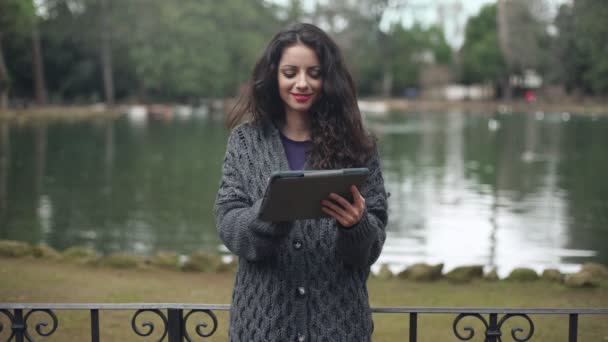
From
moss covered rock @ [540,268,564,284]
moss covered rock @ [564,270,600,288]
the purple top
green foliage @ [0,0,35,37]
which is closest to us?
the purple top

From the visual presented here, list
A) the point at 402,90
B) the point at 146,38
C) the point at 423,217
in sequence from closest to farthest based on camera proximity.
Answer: the point at 423,217
the point at 146,38
the point at 402,90

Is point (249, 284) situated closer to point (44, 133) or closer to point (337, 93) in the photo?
point (337, 93)

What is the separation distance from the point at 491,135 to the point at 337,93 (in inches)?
1200

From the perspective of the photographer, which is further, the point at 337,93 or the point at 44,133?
the point at 44,133

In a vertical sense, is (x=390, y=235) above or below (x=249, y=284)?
below

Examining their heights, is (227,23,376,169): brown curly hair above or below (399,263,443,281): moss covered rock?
above

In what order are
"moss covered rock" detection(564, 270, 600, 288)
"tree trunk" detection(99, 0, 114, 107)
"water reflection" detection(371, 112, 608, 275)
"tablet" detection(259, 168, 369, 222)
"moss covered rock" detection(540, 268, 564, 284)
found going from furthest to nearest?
"tree trunk" detection(99, 0, 114, 107) → "water reflection" detection(371, 112, 608, 275) → "moss covered rock" detection(540, 268, 564, 284) → "moss covered rock" detection(564, 270, 600, 288) → "tablet" detection(259, 168, 369, 222)

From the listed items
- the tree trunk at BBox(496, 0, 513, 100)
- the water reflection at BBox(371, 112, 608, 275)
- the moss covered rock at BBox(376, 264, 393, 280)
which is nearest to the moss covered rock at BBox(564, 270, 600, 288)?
the moss covered rock at BBox(376, 264, 393, 280)

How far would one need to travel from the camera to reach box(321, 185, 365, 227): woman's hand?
7.08 feet

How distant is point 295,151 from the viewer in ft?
8.18

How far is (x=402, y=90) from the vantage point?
72.1m

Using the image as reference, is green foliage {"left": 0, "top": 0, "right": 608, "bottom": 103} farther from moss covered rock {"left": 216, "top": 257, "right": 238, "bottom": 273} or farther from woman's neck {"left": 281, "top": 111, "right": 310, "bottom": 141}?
woman's neck {"left": 281, "top": 111, "right": 310, "bottom": 141}

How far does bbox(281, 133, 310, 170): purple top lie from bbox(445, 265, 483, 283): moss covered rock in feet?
16.5

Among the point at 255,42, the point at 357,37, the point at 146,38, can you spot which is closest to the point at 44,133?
the point at 146,38
